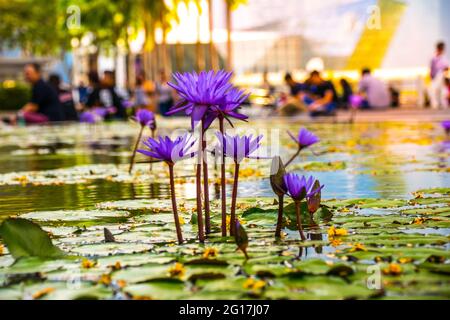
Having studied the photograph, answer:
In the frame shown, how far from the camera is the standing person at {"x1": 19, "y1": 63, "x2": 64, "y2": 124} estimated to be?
21.0 m

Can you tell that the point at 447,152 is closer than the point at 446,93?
Yes

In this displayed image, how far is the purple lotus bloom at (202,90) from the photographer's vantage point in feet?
13.5

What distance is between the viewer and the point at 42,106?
22062mm

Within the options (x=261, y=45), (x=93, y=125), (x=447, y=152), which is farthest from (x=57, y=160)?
(x=261, y=45)

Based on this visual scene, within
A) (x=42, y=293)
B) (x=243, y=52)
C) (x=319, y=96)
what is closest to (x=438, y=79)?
(x=319, y=96)

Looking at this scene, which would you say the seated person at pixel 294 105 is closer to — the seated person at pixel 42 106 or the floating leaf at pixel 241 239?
the seated person at pixel 42 106

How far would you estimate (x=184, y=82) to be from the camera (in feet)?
13.5

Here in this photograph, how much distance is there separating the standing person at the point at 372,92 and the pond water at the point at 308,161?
5.86 meters

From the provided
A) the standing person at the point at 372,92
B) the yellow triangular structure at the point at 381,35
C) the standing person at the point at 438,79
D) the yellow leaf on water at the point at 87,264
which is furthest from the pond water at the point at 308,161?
the yellow triangular structure at the point at 381,35

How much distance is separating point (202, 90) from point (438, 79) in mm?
20911

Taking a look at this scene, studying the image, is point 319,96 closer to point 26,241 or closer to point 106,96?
point 106,96

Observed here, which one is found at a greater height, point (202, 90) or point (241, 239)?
point (202, 90)
